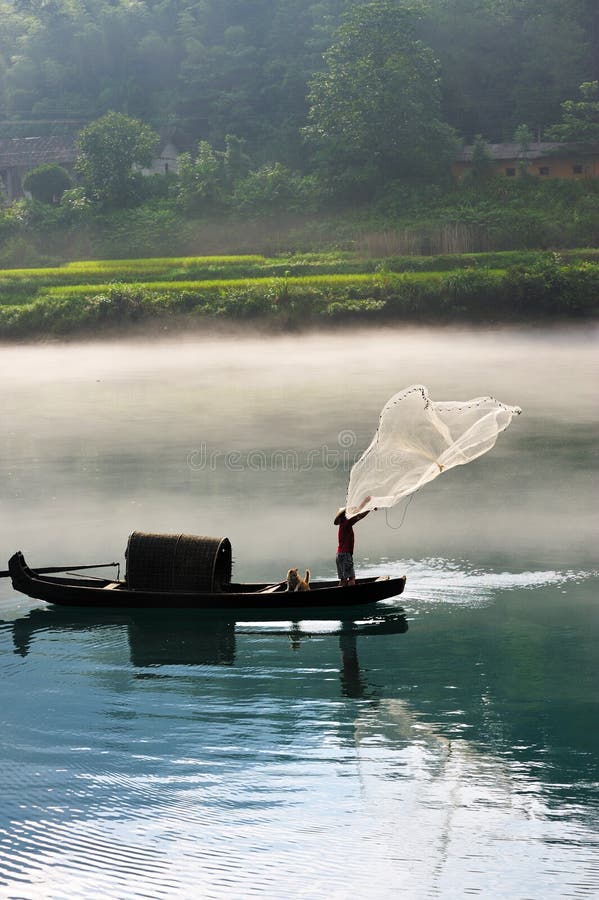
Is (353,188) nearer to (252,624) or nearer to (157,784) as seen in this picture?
(252,624)

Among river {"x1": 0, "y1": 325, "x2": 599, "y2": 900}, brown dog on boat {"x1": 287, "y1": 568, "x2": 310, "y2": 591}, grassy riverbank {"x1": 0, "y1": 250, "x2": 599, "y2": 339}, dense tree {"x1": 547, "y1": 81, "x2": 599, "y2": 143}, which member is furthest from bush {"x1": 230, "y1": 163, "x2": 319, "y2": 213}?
brown dog on boat {"x1": 287, "y1": 568, "x2": 310, "y2": 591}

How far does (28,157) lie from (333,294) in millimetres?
38468

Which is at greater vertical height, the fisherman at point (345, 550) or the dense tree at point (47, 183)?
the dense tree at point (47, 183)

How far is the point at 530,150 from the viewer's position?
70.8 metres

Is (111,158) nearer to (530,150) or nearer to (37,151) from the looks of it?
(37,151)

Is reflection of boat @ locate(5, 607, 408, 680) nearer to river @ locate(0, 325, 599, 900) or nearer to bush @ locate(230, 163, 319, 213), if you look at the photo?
river @ locate(0, 325, 599, 900)

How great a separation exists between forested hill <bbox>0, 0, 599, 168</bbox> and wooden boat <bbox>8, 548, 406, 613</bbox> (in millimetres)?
56013

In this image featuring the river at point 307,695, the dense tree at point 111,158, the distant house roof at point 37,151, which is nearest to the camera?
the river at point 307,695

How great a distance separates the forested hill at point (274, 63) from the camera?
7544 cm

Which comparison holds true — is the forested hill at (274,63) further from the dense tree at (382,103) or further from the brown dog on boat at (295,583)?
the brown dog on boat at (295,583)

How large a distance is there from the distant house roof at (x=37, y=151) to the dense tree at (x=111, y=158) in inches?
365

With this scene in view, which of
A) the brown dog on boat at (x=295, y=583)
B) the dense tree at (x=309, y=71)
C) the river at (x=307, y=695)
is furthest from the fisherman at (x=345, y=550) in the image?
the dense tree at (x=309, y=71)

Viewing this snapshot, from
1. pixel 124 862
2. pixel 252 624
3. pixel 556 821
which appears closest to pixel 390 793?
pixel 556 821

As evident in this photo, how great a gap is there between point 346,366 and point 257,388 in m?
5.30
